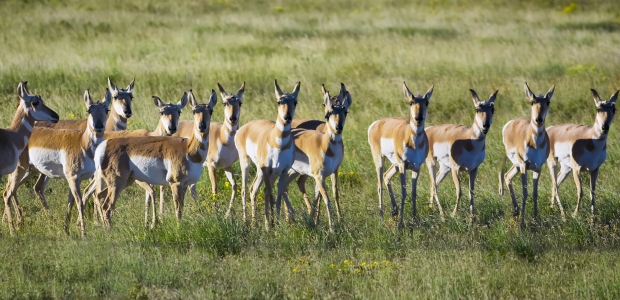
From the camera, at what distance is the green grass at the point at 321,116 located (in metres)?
8.59

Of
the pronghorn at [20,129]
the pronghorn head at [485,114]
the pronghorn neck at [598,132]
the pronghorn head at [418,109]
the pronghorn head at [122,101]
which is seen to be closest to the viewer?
the pronghorn at [20,129]

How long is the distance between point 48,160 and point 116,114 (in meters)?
2.01

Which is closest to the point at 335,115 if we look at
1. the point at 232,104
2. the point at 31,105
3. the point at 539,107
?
the point at 232,104

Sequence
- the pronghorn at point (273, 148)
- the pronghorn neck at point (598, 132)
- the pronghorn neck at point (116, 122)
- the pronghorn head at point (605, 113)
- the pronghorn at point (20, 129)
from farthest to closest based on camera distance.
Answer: the pronghorn neck at point (116, 122)
the pronghorn neck at point (598, 132)
the pronghorn head at point (605, 113)
the pronghorn at point (273, 148)
the pronghorn at point (20, 129)

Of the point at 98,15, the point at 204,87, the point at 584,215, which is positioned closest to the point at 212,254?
the point at 584,215

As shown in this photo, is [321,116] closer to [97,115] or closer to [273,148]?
[273,148]

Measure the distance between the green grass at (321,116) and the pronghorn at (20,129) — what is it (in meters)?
0.93

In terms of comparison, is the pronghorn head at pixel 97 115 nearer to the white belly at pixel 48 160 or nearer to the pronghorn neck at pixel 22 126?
the white belly at pixel 48 160

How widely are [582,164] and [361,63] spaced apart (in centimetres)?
1069

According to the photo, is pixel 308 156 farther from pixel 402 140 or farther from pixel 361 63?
pixel 361 63

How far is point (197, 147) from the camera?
10.5m

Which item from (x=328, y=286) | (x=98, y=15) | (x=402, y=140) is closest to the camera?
(x=328, y=286)

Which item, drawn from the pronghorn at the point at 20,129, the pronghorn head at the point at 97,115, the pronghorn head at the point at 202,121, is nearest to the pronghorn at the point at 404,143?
the pronghorn head at the point at 202,121

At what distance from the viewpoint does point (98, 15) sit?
31203 mm
